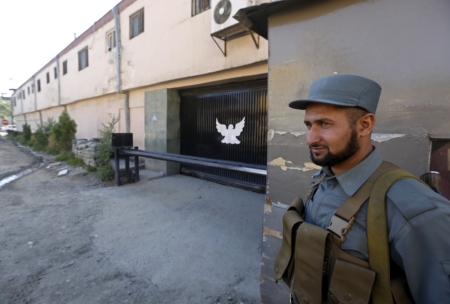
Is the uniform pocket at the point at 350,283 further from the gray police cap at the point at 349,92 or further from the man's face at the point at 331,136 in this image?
the gray police cap at the point at 349,92

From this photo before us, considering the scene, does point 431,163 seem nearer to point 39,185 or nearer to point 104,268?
point 104,268

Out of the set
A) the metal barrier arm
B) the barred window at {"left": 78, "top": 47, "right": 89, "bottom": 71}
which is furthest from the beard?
the barred window at {"left": 78, "top": 47, "right": 89, "bottom": 71}

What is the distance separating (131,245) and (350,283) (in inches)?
124

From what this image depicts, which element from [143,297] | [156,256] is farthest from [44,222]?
[143,297]

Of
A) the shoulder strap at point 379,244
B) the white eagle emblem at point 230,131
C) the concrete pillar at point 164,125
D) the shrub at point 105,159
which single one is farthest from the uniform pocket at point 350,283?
the shrub at point 105,159

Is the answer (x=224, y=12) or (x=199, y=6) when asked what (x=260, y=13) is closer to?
(x=224, y=12)

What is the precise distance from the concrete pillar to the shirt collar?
639cm

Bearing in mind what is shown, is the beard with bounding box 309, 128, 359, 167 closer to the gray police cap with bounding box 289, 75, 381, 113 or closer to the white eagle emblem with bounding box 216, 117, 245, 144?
the gray police cap with bounding box 289, 75, 381, 113

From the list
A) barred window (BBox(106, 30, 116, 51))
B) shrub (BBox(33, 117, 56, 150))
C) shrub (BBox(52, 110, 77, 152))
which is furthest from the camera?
shrub (BBox(33, 117, 56, 150))

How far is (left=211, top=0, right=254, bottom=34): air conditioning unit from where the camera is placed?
4418 millimetres

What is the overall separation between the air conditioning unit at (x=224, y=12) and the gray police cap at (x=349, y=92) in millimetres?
3962

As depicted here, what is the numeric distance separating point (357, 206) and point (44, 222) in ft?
16.3

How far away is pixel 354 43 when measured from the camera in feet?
5.30

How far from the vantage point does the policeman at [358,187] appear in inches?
29.3
